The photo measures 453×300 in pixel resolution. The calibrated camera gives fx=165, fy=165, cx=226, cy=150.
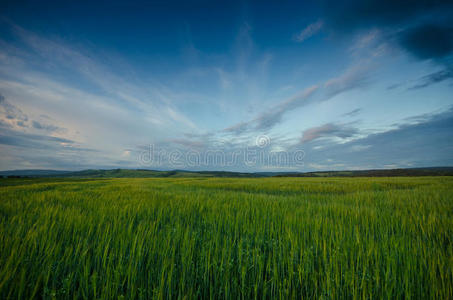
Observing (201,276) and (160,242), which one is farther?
(160,242)

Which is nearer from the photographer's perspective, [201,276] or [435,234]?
[201,276]

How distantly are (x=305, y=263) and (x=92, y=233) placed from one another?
3.11 meters

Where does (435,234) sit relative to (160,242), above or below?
below

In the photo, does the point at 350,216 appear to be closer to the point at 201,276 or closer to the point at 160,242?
the point at 201,276

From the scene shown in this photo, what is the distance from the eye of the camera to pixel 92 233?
2629mm

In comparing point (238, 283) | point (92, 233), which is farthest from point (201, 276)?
point (92, 233)

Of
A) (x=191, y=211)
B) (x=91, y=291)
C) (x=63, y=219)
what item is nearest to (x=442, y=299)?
(x=91, y=291)

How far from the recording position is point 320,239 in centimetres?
241

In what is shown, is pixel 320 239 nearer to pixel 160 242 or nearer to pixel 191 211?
pixel 160 242

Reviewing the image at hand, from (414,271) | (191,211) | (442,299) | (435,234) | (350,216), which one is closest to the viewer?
(442,299)

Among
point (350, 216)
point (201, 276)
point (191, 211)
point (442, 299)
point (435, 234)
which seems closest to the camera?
point (442, 299)

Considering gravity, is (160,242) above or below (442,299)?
above

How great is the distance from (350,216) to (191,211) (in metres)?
3.74

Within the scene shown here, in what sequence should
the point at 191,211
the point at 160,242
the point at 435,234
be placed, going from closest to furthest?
the point at 160,242 → the point at 435,234 → the point at 191,211
